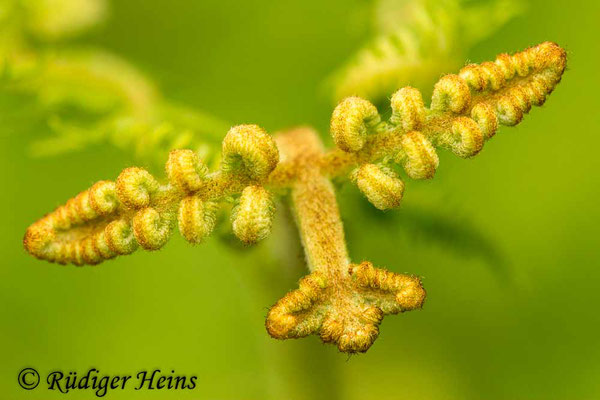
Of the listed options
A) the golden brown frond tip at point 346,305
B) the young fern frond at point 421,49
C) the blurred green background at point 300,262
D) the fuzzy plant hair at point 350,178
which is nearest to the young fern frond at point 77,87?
the blurred green background at point 300,262

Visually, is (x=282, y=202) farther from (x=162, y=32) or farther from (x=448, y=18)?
(x=162, y=32)

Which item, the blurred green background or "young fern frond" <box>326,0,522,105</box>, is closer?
"young fern frond" <box>326,0,522,105</box>

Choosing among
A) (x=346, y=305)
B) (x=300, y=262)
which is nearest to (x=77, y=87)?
(x=300, y=262)

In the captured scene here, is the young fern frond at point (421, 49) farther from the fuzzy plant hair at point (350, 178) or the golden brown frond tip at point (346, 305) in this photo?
the golden brown frond tip at point (346, 305)

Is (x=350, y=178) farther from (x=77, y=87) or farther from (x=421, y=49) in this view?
(x=77, y=87)

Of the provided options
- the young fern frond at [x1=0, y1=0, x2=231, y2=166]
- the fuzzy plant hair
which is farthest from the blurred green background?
the fuzzy plant hair

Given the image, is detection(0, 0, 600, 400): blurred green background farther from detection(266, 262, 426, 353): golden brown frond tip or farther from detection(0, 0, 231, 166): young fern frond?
detection(266, 262, 426, 353): golden brown frond tip
